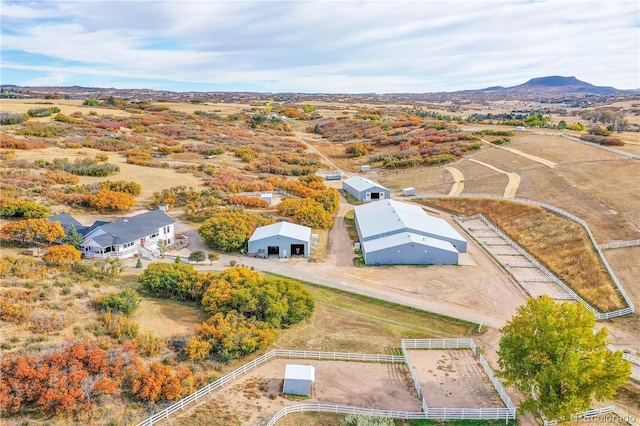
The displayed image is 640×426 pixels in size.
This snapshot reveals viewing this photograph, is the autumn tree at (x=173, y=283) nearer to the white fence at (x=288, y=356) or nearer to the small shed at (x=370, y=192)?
the white fence at (x=288, y=356)

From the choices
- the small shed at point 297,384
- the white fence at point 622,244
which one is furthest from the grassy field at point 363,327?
the white fence at point 622,244

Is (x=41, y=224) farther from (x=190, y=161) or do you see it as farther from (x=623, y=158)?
(x=623, y=158)

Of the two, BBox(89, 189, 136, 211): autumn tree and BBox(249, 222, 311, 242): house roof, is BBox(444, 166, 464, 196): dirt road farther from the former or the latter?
BBox(89, 189, 136, 211): autumn tree

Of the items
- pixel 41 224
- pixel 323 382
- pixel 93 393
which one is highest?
pixel 41 224

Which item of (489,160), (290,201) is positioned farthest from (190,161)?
(489,160)

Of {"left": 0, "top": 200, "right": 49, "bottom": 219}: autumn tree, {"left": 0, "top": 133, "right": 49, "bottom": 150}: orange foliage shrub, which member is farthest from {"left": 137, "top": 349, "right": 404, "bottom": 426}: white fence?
{"left": 0, "top": 133, "right": 49, "bottom": 150}: orange foliage shrub

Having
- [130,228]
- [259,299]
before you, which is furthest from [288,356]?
[130,228]
